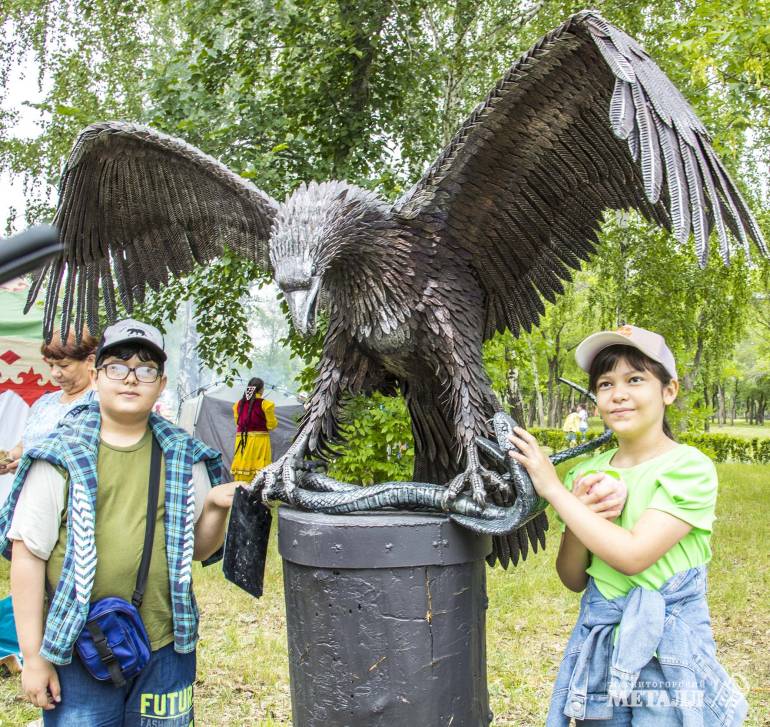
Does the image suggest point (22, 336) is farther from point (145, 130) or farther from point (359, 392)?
point (359, 392)

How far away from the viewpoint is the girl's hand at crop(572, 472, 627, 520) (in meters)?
1.66

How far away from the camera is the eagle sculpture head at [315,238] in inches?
79.5

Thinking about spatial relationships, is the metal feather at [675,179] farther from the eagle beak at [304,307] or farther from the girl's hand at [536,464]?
the eagle beak at [304,307]

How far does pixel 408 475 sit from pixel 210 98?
3.65 m

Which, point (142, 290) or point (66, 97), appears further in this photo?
point (66, 97)

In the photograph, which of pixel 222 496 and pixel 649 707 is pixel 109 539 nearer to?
pixel 222 496

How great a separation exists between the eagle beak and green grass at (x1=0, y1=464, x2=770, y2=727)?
211cm

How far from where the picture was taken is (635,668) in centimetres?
155

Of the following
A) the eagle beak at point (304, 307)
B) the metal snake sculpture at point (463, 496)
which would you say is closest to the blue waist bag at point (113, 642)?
the metal snake sculpture at point (463, 496)

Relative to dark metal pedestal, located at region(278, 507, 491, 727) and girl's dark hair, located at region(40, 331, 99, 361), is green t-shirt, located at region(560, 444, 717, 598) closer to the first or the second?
dark metal pedestal, located at region(278, 507, 491, 727)

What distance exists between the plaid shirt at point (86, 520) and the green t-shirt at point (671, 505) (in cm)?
112

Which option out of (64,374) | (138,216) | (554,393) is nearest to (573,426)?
(64,374)

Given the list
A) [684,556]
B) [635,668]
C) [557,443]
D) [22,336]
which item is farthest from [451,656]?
[557,443]

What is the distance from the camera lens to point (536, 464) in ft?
5.70
